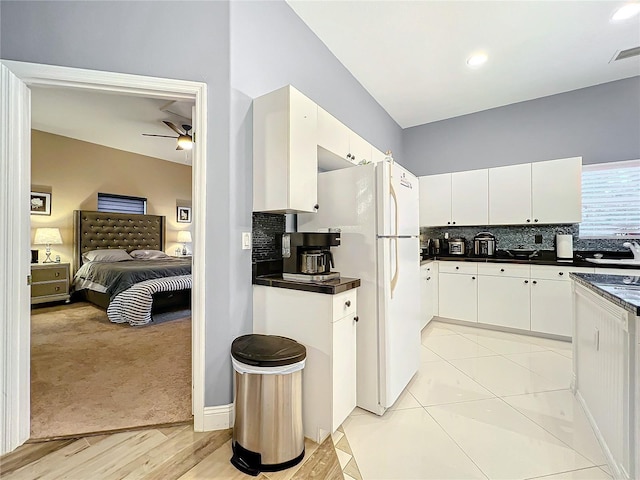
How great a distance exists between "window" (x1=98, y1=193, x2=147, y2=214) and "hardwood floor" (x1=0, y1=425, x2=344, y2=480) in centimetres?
499

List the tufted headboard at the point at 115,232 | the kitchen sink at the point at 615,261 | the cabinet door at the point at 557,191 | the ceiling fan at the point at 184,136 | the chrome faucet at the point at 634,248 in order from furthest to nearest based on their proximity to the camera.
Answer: the tufted headboard at the point at 115,232 → the ceiling fan at the point at 184,136 → the cabinet door at the point at 557,191 → the chrome faucet at the point at 634,248 → the kitchen sink at the point at 615,261

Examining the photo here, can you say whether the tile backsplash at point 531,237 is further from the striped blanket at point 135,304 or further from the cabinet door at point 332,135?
the striped blanket at point 135,304

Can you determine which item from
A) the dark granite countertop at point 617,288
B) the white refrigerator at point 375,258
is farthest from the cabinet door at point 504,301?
the white refrigerator at point 375,258

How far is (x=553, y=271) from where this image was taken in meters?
3.28

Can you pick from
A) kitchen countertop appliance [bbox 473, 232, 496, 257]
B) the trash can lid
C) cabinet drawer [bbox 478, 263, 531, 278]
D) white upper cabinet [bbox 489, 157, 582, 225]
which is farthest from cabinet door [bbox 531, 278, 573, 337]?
the trash can lid

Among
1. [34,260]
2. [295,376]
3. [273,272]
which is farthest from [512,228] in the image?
[34,260]

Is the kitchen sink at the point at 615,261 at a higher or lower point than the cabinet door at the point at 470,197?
lower

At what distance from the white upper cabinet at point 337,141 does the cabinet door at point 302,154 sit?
128mm

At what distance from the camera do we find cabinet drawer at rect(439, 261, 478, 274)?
376 centimetres

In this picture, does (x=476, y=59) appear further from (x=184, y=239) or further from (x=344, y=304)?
(x=184, y=239)

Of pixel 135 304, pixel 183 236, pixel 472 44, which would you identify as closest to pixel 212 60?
pixel 472 44

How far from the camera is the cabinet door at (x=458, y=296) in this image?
3749 millimetres

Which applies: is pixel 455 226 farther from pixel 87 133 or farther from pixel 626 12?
pixel 87 133

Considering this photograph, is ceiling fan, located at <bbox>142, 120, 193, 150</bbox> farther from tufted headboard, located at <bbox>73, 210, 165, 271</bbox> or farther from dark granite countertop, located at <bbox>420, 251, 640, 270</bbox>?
dark granite countertop, located at <bbox>420, 251, 640, 270</bbox>
